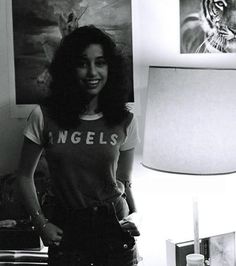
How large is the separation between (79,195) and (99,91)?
36 centimetres

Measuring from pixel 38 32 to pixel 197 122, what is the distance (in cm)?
63

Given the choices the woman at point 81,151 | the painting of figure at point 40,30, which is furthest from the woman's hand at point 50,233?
the painting of figure at point 40,30

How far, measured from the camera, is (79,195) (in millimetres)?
1621

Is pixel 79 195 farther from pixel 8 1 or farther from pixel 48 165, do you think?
pixel 8 1

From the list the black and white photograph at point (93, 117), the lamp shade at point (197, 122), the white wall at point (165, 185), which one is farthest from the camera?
the white wall at point (165, 185)

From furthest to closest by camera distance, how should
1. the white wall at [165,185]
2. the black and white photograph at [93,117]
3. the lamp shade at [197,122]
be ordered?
the white wall at [165,185], the black and white photograph at [93,117], the lamp shade at [197,122]

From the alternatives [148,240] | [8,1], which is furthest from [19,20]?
[148,240]

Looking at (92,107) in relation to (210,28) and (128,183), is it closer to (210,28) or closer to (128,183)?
(128,183)

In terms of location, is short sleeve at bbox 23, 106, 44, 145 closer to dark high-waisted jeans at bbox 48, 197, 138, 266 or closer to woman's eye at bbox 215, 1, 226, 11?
dark high-waisted jeans at bbox 48, 197, 138, 266

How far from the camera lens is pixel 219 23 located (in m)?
1.78

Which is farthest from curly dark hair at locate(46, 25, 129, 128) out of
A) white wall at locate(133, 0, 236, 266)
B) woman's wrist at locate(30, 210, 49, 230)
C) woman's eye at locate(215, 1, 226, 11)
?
woman's eye at locate(215, 1, 226, 11)

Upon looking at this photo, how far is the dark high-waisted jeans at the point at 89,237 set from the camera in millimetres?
1635

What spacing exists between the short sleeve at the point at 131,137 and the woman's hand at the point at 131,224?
0.80 feet

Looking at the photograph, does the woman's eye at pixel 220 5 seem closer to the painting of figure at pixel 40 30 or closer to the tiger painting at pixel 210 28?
the tiger painting at pixel 210 28
